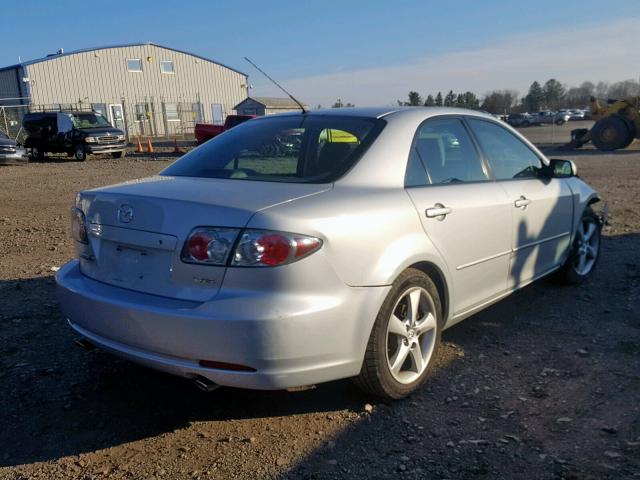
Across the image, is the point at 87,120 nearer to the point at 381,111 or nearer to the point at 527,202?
the point at 381,111

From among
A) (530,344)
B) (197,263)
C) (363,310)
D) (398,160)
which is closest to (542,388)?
(530,344)

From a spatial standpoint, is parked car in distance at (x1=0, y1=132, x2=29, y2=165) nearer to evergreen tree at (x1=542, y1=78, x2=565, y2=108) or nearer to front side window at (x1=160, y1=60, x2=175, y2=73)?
front side window at (x1=160, y1=60, x2=175, y2=73)

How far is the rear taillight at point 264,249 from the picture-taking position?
105 inches

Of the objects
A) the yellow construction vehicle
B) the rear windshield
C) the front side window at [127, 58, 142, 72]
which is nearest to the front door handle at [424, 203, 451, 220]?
the rear windshield

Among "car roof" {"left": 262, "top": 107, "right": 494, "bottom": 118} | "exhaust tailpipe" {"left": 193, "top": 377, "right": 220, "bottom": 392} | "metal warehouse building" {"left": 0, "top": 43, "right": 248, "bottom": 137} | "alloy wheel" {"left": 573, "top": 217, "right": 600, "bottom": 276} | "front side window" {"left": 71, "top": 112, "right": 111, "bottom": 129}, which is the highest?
"metal warehouse building" {"left": 0, "top": 43, "right": 248, "bottom": 137}

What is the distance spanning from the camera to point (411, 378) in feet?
11.1

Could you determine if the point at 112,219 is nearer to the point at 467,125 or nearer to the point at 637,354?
the point at 467,125

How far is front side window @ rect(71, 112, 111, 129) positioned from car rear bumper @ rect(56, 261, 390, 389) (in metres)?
23.8

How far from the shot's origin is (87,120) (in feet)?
82.2

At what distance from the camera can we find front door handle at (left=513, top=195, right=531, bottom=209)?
419 centimetres

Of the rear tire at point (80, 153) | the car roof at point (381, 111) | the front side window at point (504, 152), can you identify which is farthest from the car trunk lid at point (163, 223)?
the rear tire at point (80, 153)

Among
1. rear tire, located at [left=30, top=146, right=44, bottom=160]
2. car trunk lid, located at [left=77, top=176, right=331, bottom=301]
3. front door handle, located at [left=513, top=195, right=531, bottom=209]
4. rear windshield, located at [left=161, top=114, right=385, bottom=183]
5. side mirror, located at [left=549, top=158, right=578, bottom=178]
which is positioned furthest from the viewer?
rear tire, located at [left=30, top=146, right=44, bottom=160]

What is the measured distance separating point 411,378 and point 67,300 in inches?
75.8

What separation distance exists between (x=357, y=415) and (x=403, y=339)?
477 mm
